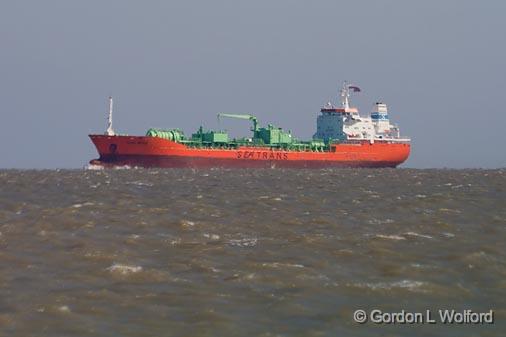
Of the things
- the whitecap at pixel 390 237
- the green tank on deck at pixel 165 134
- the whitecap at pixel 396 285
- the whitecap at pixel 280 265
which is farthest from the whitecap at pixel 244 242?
the green tank on deck at pixel 165 134

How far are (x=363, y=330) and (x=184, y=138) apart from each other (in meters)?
78.9

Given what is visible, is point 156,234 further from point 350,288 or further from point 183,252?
point 350,288

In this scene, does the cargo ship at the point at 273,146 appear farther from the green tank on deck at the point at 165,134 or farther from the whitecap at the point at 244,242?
the whitecap at the point at 244,242

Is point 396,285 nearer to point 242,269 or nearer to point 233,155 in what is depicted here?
point 242,269

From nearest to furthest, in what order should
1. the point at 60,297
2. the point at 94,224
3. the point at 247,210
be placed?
the point at 60,297 → the point at 94,224 → the point at 247,210

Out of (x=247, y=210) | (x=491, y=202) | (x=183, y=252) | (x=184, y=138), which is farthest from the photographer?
(x=184, y=138)

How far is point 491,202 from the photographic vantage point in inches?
1161

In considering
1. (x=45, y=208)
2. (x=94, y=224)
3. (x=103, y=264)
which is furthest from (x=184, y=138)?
(x=103, y=264)

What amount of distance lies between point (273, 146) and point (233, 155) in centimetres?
913

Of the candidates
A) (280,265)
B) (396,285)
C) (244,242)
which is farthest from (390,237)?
(396,285)

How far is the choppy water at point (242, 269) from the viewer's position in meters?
11.3

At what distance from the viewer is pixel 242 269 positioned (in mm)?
14867

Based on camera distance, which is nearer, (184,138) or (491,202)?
(491,202)

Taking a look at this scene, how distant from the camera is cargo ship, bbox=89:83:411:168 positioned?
80062mm
